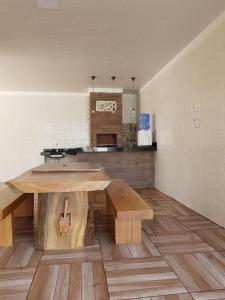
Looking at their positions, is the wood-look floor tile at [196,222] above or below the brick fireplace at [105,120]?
below

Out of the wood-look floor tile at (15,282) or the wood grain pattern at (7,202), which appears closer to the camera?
the wood-look floor tile at (15,282)

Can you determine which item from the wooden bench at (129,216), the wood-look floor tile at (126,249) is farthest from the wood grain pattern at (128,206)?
the wood-look floor tile at (126,249)

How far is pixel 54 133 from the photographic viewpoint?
20.3ft

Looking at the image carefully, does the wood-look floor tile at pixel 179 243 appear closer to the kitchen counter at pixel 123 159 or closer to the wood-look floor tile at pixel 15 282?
the wood-look floor tile at pixel 15 282

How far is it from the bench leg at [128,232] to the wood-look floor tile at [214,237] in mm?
606

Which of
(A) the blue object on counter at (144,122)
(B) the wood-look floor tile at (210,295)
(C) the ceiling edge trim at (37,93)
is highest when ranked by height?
(C) the ceiling edge trim at (37,93)

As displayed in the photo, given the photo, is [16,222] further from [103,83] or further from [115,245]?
[103,83]

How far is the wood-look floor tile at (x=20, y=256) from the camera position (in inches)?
71.7

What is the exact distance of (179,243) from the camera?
2154 millimetres

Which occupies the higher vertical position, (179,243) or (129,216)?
(129,216)

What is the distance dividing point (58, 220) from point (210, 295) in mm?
1212

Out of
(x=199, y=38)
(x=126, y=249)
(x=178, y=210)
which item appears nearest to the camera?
(x=126, y=249)

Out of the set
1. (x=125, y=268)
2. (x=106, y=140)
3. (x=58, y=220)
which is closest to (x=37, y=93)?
(x=106, y=140)

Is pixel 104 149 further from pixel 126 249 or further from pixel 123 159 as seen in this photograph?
pixel 126 249
